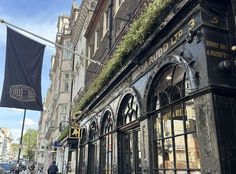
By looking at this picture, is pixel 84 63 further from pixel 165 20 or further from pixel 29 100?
pixel 165 20

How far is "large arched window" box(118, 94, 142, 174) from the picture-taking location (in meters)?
8.08

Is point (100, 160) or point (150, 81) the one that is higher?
point (150, 81)

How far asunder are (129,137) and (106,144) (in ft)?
7.36

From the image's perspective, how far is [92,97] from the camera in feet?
42.2

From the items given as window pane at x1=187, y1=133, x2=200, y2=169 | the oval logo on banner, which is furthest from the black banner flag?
window pane at x1=187, y1=133, x2=200, y2=169

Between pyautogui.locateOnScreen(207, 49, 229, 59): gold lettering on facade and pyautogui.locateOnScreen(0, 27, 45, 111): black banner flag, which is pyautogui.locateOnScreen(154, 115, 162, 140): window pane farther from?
pyautogui.locateOnScreen(0, 27, 45, 111): black banner flag

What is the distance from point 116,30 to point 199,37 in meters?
7.87

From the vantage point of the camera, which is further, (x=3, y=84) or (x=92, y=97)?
(x=92, y=97)

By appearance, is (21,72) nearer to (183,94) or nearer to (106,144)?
(106,144)

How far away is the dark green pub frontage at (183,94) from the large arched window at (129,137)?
3 centimetres

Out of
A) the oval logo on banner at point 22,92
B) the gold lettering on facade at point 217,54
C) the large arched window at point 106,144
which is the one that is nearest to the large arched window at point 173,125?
the gold lettering on facade at point 217,54

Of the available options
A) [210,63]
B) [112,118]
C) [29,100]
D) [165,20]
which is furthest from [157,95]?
[29,100]

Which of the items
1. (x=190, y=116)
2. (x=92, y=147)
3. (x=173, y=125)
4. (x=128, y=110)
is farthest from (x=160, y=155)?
(x=92, y=147)

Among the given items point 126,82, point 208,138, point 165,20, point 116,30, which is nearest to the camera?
point 208,138
